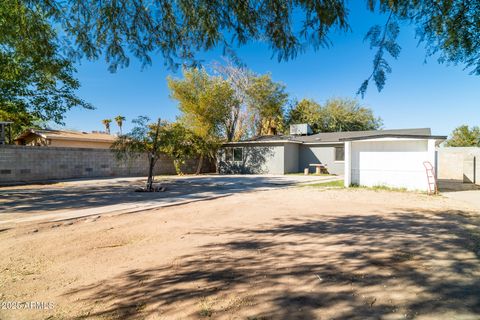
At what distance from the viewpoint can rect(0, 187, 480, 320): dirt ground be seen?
2584 mm

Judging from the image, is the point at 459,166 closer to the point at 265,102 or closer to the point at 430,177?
the point at 430,177

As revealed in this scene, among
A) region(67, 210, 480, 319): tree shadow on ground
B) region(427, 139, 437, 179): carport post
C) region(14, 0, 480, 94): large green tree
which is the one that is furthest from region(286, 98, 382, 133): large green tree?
region(14, 0, 480, 94): large green tree

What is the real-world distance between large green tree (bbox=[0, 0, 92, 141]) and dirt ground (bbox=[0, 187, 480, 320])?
3.36m

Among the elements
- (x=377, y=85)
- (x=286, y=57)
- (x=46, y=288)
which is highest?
(x=286, y=57)

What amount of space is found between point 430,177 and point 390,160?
5.67 ft

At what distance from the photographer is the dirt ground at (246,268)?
2.58 metres

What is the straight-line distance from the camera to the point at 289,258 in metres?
3.85

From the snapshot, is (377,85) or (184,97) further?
(184,97)

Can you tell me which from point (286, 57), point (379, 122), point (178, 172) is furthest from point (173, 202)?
point (379, 122)

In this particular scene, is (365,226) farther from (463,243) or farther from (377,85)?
(377,85)

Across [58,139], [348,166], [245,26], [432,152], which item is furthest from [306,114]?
[245,26]

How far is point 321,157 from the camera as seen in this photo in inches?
857

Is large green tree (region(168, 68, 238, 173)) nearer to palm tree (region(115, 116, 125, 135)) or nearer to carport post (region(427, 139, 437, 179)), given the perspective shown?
carport post (region(427, 139, 437, 179))

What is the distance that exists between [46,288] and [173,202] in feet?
19.2
